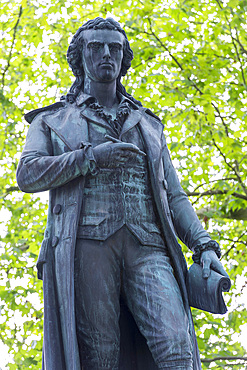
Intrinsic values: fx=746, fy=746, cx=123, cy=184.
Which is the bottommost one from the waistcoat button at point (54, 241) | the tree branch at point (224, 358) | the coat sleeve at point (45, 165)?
the tree branch at point (224, 358)

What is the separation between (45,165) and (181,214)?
872 millimetres

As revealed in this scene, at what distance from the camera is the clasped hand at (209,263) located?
3865mm

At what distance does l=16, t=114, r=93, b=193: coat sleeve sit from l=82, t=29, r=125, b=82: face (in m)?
0.49

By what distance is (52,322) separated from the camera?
3754 mm

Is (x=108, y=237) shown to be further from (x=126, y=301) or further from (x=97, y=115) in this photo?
(x=97, y=115)

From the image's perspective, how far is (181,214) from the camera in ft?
13.9

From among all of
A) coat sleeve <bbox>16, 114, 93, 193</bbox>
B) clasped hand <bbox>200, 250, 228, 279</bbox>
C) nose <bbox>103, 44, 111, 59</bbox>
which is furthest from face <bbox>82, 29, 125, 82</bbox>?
clasped hand <bbox>200, 250, 228, 279</bbox>

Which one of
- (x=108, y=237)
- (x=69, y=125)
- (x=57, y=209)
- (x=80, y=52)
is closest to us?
(x=108, y=237)

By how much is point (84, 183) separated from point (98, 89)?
679 mm

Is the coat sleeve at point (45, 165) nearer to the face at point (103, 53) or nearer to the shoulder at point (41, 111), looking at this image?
the shoulder at point (41, 111)

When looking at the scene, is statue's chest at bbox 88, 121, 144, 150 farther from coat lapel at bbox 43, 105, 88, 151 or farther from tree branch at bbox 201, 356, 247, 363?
tree branch at bbox 201, 356, 247, 363

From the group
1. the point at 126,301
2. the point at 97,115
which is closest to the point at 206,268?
the point at 126,301

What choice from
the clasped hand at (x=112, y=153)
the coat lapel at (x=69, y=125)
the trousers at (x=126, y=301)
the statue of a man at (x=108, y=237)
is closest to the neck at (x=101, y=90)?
the statue of a man at (x=108, y=237)

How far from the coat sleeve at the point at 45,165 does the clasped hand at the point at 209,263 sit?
0.79m
